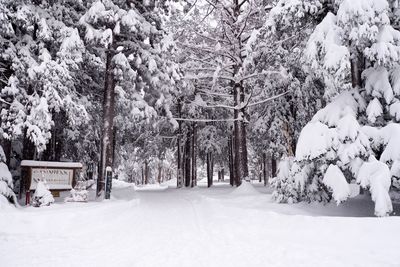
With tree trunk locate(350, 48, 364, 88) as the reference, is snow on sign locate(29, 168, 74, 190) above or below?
below

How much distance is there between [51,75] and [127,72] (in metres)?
4.21

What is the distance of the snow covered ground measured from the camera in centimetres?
581

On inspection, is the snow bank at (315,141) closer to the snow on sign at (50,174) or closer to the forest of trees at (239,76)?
the forest of trees at (239,76)

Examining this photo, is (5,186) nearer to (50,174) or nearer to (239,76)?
(50,174)

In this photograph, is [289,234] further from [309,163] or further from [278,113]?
[278,113]

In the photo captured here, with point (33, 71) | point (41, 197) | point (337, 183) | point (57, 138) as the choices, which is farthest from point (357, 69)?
point (57, 138)

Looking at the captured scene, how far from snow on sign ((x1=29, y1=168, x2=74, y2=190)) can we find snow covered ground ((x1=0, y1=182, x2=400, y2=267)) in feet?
8.62

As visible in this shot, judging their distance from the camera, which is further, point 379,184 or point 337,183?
point 337,183

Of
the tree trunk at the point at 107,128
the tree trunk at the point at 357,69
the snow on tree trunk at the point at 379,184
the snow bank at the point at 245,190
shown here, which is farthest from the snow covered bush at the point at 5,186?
the tree trunk at the point at 357,69

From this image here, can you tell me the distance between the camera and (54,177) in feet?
40.7

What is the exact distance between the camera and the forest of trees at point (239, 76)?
29.1 feet

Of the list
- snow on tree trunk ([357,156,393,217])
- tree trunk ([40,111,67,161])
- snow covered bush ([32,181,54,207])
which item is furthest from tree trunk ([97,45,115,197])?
snow on tree trunk ([357,156,393,217])

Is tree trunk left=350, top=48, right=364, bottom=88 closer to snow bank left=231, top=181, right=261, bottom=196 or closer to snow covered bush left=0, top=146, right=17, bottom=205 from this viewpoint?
snow bank left=231, top=181, right=261, bottom=196

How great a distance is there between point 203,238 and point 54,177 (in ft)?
23.4
